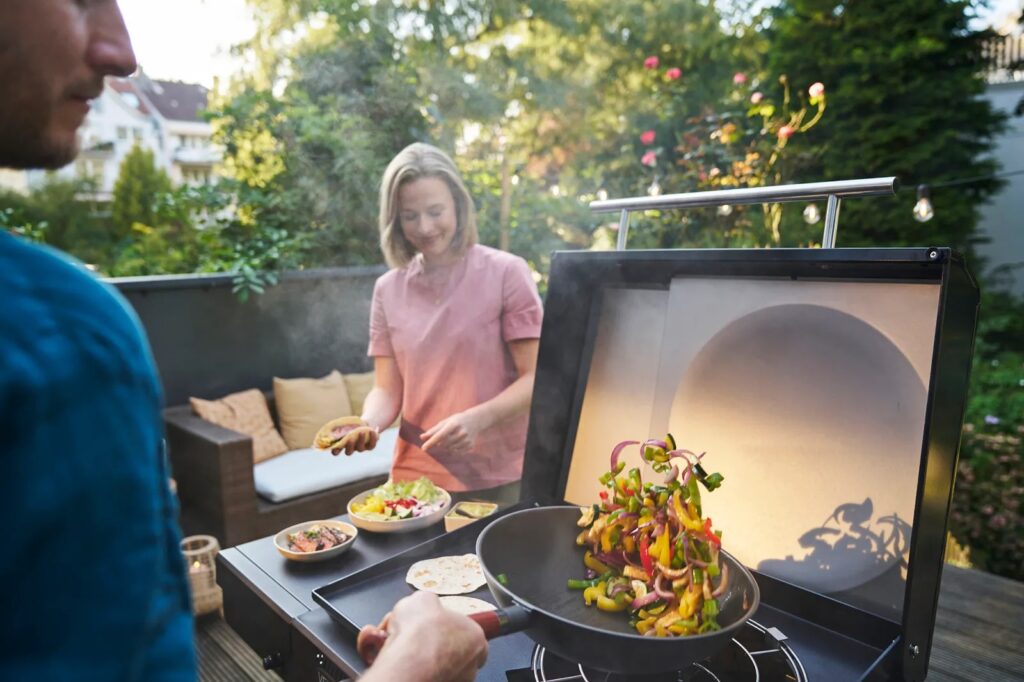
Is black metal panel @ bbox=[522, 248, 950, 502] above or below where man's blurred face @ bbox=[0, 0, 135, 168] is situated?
below

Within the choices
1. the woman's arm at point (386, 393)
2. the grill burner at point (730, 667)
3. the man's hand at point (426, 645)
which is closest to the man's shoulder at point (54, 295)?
the man's hand at point (426, 645)

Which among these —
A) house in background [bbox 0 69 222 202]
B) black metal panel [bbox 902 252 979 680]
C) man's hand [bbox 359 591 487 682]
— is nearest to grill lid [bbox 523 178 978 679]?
black metal panel [bbox 902 252 979 680]

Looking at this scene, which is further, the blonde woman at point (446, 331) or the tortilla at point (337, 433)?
the blonde woman at point (446, 331)

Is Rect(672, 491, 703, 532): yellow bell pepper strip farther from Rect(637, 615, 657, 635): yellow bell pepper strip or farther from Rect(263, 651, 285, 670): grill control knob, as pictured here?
Rect(263, 651, 285, 670): grill control knob

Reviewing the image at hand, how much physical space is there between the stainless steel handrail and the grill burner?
0.66 metres

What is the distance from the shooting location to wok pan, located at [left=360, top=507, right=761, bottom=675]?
86 cm

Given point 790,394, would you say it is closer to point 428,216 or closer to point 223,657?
point 428,216

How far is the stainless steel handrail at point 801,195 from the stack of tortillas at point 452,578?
80cm

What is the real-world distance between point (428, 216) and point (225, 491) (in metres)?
1.96

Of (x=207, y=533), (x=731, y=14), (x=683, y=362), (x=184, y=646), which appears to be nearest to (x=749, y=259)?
(x=683, y=362)

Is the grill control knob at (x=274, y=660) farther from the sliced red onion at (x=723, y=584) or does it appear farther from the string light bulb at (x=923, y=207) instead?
the string light bulb at (x=923, y=207)

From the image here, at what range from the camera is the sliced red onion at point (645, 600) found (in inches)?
39.3

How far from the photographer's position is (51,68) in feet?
1.55

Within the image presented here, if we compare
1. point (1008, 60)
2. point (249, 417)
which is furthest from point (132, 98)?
point (1008, 60)
